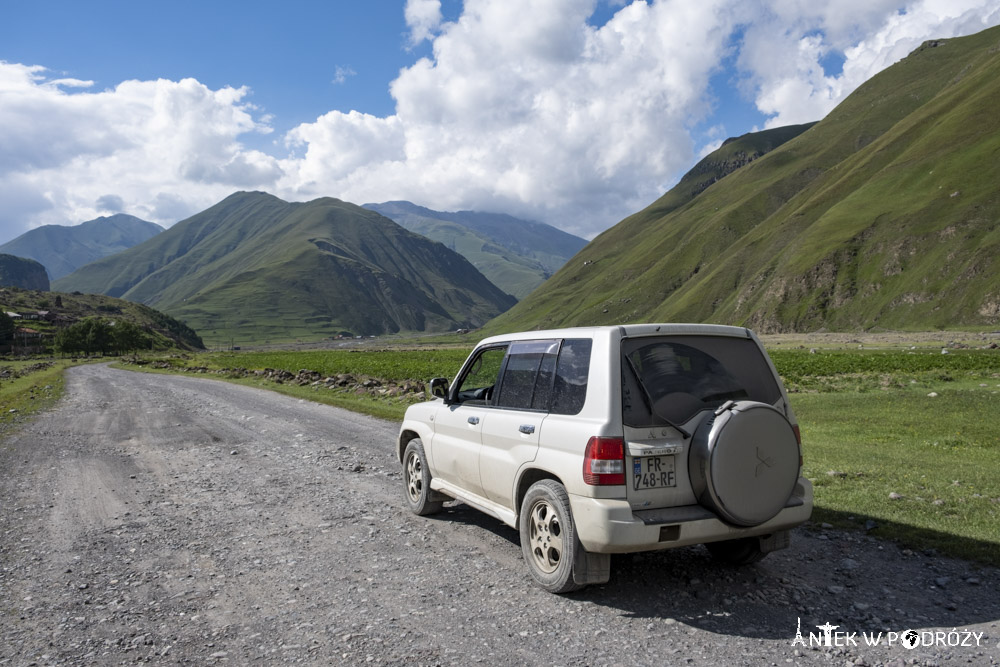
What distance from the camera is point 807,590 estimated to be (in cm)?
595

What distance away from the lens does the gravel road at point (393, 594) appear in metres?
4.91

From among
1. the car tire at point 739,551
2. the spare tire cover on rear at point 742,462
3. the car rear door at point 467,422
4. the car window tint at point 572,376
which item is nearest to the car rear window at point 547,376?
the car window tint at point 572,376

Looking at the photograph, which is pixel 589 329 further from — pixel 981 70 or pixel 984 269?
pixel 981 70

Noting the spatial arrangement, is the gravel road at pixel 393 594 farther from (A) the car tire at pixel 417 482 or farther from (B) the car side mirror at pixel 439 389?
(B) the car side mirror at pixel 439 389

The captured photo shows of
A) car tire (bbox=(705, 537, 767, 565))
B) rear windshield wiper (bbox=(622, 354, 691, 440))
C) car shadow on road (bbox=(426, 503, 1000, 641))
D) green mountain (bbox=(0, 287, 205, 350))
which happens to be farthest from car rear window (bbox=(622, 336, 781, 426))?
green mountain (bbox=(0, 287, 205, 350))

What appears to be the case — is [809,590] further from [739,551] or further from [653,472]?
[653,472]

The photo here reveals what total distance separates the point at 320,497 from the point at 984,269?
99319 millimetres

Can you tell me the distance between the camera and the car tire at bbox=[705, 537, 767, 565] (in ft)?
21.2

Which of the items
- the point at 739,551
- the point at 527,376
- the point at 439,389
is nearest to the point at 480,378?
the point at 439,389

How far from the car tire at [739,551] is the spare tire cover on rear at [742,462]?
0.87m

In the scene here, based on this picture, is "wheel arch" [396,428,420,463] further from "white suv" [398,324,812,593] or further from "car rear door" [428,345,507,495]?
"white suv" [398,324,812,593]

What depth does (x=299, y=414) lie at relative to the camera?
20.8 metres

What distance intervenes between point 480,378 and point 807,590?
4404mm

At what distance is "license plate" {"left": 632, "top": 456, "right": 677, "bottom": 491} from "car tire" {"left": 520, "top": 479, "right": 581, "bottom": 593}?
0.71m
